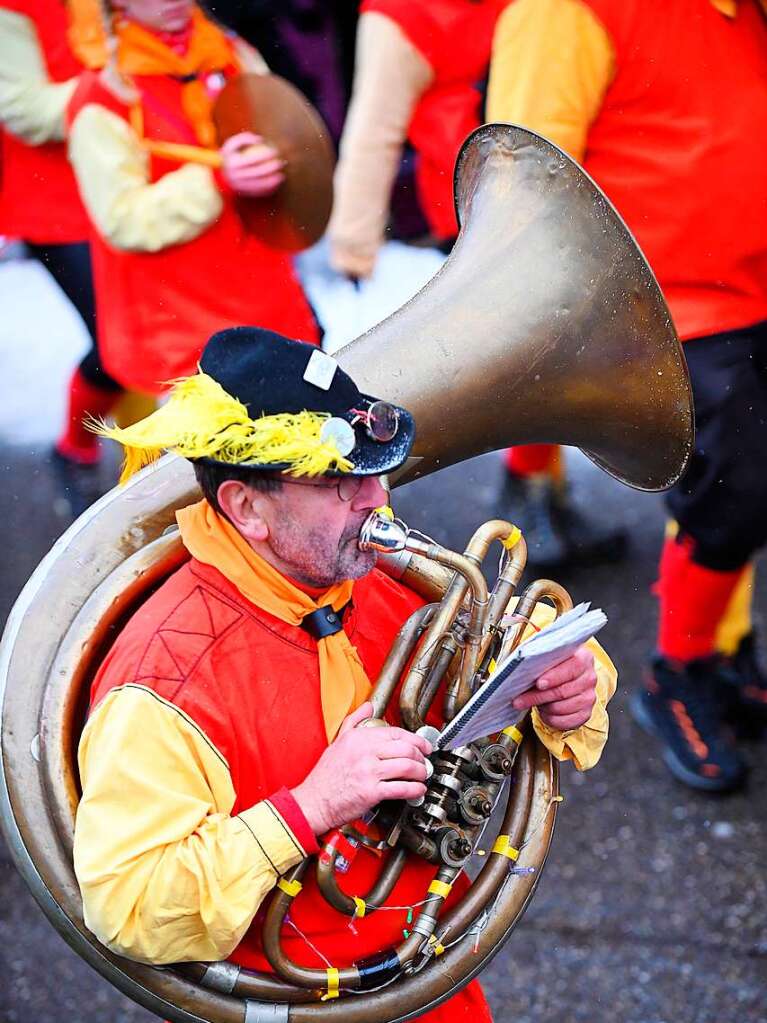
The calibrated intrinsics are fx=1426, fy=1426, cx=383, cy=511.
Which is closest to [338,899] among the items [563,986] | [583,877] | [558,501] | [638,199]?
[563,986]

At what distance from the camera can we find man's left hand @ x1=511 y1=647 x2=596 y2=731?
6.37 ft

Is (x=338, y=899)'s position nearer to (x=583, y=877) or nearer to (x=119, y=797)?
(x=119, y=797)

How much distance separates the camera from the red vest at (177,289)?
3.39 metres

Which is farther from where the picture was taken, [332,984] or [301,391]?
[332,984]

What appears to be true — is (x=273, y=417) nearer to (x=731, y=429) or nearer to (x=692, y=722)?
(x=731, y=429)

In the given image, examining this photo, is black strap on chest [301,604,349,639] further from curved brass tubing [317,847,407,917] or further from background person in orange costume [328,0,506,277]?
background person in orange costume [328,0,506,277]

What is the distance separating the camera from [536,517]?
4.22 meters

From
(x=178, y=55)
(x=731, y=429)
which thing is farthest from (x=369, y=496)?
(x=178, y=55)

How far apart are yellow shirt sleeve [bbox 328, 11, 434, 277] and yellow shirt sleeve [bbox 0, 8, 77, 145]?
2.42ft

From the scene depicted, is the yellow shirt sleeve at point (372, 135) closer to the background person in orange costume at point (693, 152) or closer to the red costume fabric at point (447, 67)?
the red costume fabric at point (447, 67)

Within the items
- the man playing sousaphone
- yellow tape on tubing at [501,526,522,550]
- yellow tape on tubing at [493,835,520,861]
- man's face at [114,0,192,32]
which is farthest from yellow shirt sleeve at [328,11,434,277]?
yellow tape on tubing at [493,835,520,861]

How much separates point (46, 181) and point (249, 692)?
2396 millimetres

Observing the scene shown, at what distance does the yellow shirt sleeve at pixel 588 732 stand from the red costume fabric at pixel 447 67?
1.86 m

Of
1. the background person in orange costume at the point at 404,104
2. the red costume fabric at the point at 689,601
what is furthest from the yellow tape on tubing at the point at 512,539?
the background person in orange costume at the point at 404,104
